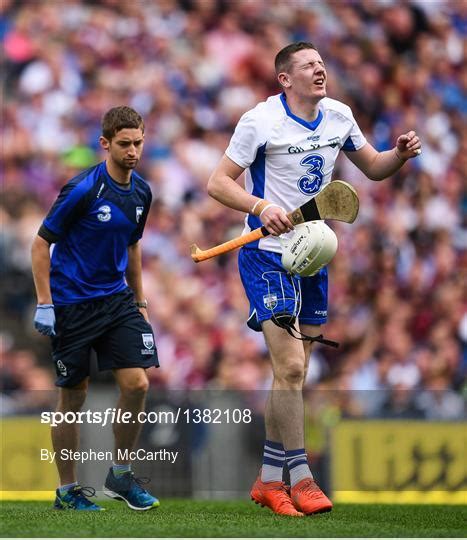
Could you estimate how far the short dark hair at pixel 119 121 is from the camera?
555 centimetres

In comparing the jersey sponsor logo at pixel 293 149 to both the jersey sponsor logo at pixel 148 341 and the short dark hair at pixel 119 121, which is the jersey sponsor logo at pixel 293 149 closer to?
the short dark hair at pixel 119 121

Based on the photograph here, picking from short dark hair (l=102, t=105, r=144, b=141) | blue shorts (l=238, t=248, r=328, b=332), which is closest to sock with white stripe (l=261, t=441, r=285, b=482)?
blue shorts (l=238, t=248, r=328, b=332)

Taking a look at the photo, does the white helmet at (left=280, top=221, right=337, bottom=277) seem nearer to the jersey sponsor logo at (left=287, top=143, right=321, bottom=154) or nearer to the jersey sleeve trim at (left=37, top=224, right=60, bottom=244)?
the jersey sponsor logo at (left=287, top=143, right=321, bottom=154)

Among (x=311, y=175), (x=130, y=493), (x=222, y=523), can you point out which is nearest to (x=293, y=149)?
(x=311, y=175)

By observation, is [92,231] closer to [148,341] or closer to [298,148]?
[148,341]

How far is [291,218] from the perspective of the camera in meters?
5.12

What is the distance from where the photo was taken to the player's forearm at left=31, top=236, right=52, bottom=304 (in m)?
5.53

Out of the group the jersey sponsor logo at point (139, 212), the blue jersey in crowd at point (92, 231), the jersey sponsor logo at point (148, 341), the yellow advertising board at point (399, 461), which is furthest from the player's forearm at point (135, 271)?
the yellow advertising board at point (399, 461)

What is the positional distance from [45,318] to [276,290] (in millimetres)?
1126

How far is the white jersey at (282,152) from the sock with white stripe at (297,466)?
0.95m

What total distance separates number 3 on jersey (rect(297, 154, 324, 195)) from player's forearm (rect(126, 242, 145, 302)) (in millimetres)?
974

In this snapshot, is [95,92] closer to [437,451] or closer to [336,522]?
[437,451]

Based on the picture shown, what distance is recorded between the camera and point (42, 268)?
554 cm

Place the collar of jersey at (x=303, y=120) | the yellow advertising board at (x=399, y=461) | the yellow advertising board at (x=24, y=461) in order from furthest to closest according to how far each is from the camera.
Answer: the yellow advertising board at (x=399, y=461) < the yellow advertising board at (x=24, y=461) < the collar of jersey at (x=303, y=120)
